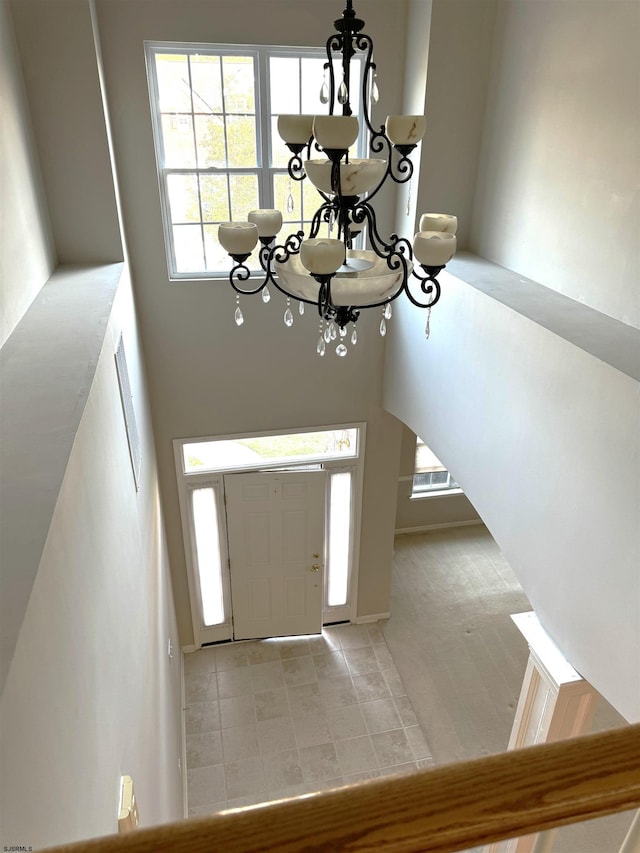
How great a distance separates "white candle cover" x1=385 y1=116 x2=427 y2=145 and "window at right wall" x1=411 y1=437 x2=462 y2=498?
5.29 m

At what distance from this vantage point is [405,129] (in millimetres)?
2115

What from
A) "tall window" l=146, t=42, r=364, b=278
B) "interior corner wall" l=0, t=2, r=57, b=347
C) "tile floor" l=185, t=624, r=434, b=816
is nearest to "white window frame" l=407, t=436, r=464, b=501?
"tile floor" l=185, t=624, r=434, b=816

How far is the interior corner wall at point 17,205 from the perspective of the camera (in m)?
2.47

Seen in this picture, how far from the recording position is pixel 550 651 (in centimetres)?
305

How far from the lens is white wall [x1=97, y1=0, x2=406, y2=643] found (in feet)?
12.5

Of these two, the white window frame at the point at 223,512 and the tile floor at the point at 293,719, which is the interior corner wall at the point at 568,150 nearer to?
the white window frame at the point at 223,512

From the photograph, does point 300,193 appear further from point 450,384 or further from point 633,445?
point 633,445

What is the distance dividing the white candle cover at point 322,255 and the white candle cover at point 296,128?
614 mm

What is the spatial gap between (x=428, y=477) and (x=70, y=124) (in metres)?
5.31

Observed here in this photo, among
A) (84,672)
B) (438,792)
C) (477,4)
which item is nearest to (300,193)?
(477,4)

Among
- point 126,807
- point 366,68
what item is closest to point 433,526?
point 126,807

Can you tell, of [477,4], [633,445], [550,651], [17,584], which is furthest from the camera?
[477,4]

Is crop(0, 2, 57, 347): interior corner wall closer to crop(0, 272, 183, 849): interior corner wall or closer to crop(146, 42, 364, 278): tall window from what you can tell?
crop(0, 272, 183, 849): interior corner wall

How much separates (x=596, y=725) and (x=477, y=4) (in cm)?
540
